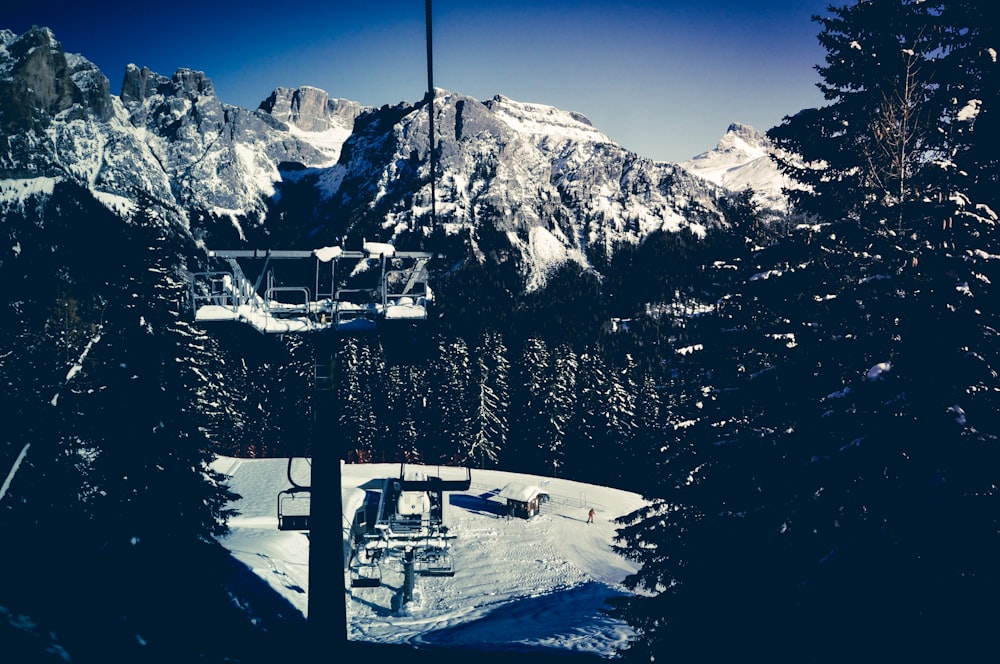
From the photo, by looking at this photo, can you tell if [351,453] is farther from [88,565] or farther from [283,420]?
[88,565]

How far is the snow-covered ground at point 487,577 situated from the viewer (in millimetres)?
21734

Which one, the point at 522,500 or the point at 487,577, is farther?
the point at 522,500

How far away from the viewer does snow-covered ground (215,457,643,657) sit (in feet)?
71.3

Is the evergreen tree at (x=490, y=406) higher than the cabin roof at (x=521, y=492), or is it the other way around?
the evergreen tree at (x=490, y=406)

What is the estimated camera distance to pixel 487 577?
1168 inches

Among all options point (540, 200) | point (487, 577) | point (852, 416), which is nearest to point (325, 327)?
point (852, 416)

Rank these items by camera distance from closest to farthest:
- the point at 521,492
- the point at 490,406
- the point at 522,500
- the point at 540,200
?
the point at 522,500 → the point at 521,492 → the point at 490,406 → the point at 540,200

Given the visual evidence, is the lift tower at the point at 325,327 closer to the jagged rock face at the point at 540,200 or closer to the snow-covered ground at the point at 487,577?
the snow-covered ground at the point at 487,577

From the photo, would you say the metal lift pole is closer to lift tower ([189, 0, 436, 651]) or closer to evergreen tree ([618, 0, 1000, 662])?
lift tower ([189, 0, 436, 651])

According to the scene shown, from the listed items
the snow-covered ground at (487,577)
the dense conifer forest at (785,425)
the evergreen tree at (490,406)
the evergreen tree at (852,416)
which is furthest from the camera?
the evergreen tree at (490,406)

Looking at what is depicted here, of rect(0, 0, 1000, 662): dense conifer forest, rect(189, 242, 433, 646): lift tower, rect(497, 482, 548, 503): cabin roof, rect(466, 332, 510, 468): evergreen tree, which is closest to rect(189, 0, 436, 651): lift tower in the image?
rect(189, 242, 433, 646): lift tower

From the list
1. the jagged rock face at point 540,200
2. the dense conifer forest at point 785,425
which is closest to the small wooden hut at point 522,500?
the dense conifer forest at point 785,425

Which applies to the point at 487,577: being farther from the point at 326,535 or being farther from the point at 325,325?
the point at 325,325

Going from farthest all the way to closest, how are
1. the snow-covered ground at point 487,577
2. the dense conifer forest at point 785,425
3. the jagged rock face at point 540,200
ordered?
the jagged rock face at point 540,200, the snow-covered ground at point 487,577, the dense conifer forest at point 785,425
